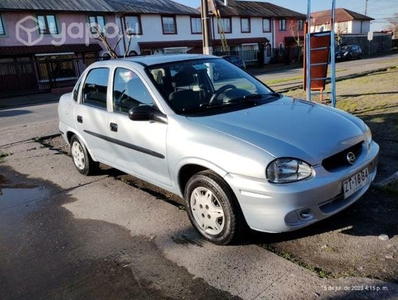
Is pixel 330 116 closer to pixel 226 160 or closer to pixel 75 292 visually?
pixel 226 160

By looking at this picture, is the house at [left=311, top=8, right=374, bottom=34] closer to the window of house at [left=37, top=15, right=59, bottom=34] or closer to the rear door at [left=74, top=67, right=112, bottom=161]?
the window of house at [left=37, top=15, right=59, bottom=34]

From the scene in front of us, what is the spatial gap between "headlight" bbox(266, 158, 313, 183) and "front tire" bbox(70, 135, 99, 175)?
3.33 meters

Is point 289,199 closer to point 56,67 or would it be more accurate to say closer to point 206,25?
point 206,25

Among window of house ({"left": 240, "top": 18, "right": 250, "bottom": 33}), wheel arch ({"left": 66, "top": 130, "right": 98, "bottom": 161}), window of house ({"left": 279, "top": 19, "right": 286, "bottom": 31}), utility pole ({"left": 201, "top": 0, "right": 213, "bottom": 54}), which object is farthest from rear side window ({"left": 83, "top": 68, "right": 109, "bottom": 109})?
window of house ({"left": 279, "top": 19, "right": 286, "bottom": 31})

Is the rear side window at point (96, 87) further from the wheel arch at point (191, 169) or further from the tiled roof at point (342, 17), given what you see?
the tiled roof at point (342, 17)

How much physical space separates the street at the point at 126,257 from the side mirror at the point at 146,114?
111cm

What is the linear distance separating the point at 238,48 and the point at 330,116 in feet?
126

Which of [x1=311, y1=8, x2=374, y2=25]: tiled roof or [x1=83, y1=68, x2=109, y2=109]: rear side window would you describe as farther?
[x1=311, y1=8, x2=374, y2=25]: tiled roof

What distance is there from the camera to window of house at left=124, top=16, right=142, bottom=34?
31.1 m

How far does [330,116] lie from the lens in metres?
3.62

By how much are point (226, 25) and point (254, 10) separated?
5.89m

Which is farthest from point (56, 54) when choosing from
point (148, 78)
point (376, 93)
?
point (148, 78)

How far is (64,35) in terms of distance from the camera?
91.8 feet

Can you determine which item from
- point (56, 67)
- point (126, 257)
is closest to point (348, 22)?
point (56, 67)
